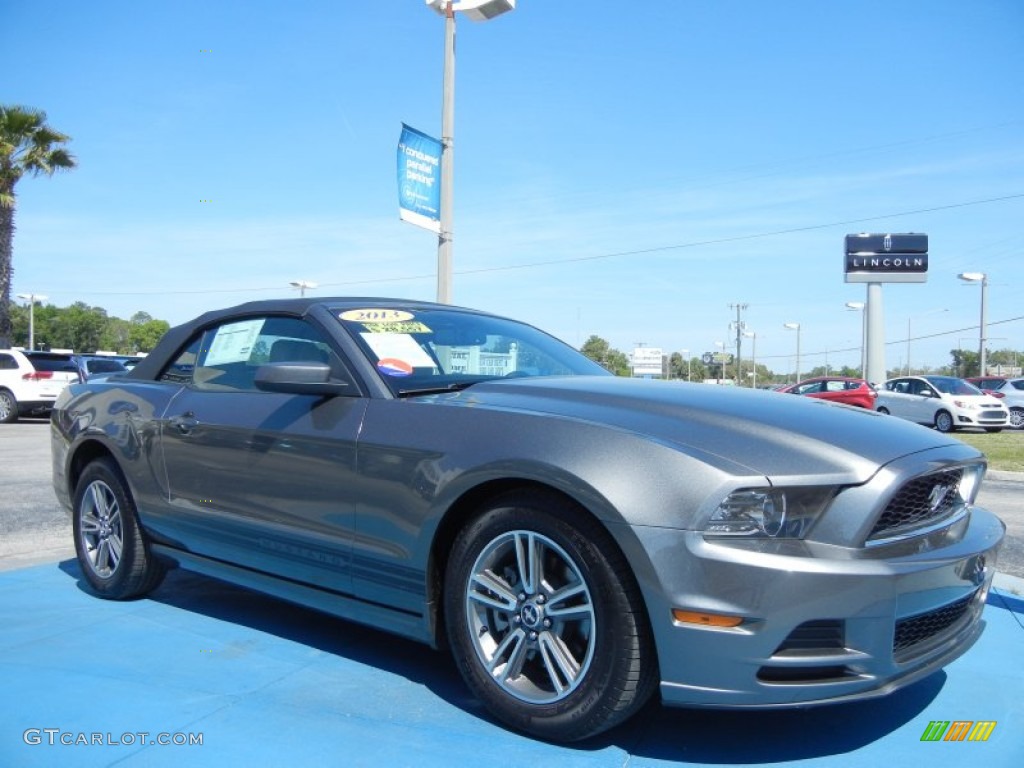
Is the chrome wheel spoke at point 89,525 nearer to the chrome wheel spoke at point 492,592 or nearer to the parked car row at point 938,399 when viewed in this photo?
the chrome wheel spoke at point 492,592

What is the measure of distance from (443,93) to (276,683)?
8179 millimetres

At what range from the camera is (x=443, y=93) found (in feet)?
32.5

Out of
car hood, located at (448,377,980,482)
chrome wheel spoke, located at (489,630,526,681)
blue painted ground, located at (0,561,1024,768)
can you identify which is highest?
car hood, located at (448,377,980,482)

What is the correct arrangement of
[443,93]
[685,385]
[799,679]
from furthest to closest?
[443,93] < [685,385] < [799,679]

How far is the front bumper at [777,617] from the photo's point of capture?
2.26 metres

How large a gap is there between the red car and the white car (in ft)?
1.88

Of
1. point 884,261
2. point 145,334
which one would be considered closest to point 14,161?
point 884,261

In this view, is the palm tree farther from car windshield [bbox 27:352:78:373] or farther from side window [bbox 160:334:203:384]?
side window [bbox 160:334:203:384]

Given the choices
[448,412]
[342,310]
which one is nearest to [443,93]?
[342,310]

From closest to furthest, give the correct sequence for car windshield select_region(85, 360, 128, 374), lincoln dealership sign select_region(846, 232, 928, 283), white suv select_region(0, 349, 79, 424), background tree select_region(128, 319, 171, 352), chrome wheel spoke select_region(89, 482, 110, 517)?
chrome wheel spoke select_region(89, 482, 110, 517), white suv select_region(0, 349, 79, 424), car windshield select_region(85, 360, 128, 374), lincoln dealership sign select_region(846, 232, 928, 283), background tree select_region(128, 319, 171, 352)

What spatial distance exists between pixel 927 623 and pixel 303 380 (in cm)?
227

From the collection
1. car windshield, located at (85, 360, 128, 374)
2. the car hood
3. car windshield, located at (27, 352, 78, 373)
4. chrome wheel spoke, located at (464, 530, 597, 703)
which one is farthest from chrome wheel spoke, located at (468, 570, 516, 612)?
car windshield, located at (85, 360, 128, 374)

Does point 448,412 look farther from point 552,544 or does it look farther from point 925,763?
point 925,763

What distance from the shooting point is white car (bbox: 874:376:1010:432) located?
69.8ft
